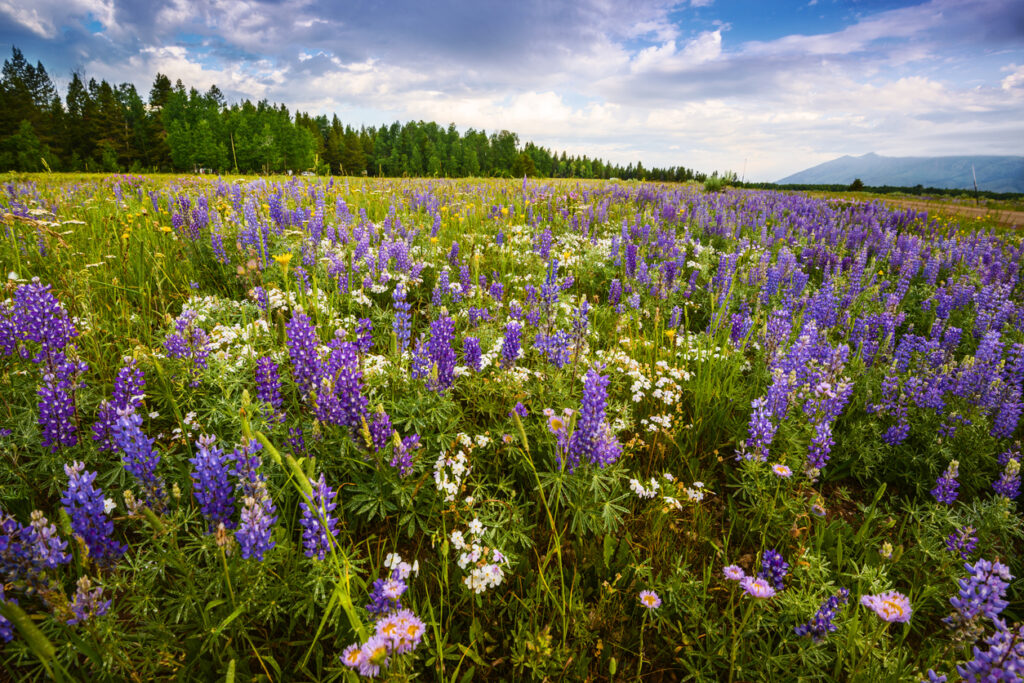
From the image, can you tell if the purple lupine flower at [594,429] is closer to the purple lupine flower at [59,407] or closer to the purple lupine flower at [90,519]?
the purple lupine flower at [90,519]

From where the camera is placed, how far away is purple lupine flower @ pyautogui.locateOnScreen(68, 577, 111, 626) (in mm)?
1526

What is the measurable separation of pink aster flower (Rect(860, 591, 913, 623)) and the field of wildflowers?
4cm

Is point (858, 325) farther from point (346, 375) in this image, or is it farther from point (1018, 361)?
point (346, 375)

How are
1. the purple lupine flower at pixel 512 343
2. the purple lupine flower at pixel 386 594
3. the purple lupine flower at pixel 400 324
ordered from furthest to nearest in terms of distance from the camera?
the purple lupine flower at pixel 400 324 < the purple lupine flower at pixel 512 343 < the purple lupine flower at pixel 386 594

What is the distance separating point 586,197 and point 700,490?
1129 cm

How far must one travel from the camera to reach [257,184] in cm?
988

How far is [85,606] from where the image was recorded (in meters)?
1.58

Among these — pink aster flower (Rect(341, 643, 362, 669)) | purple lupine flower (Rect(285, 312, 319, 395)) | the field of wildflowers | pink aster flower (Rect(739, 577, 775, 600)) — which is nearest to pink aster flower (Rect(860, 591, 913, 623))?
the field of wildflowers

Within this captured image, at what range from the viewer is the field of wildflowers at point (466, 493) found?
1.81 meters

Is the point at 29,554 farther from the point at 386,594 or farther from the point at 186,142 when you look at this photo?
the point at 186,142

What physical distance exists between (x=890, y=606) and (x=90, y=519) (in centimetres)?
336

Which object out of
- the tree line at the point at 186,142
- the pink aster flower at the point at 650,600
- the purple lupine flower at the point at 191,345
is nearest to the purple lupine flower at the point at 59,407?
the purple lupine flower at the point at 191,345

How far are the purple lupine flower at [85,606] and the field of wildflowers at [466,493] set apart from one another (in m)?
0.01

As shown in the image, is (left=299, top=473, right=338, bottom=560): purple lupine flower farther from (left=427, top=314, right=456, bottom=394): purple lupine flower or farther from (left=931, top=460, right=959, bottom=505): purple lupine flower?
(left=931, top=460, right=959, bottom=505): purple lupine flower
